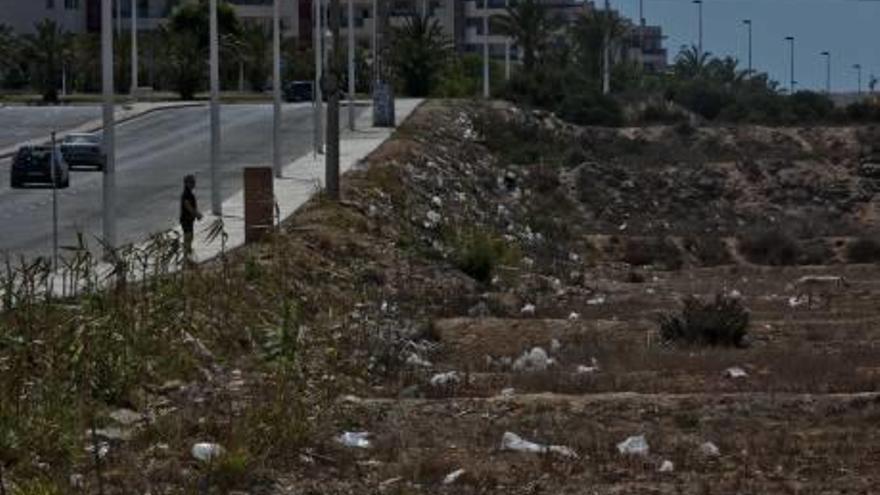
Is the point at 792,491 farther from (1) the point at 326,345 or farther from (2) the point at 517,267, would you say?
(2) the point at 517,267

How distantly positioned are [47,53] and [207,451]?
4004 inches

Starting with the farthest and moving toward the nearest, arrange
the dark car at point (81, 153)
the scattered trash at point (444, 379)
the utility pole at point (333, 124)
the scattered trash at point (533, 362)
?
the dark car at point (81, 153) → the utility pole at point (333, 124) → the scattered trash at point (533, 362) → the scattered trash at point (444, 379)

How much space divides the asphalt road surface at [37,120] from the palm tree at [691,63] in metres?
78.1

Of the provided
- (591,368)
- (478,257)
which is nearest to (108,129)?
→ (591,368)

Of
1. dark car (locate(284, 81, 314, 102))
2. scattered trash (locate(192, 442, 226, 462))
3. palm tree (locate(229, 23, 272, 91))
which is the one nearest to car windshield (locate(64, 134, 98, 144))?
dark car (locate(284, 81, 314, 102))

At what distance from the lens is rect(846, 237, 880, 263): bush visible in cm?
5566

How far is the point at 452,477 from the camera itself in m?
13.7

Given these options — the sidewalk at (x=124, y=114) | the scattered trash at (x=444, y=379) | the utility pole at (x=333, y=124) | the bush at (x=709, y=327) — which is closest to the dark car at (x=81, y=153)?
the sidewalk at (x=124, y=114)

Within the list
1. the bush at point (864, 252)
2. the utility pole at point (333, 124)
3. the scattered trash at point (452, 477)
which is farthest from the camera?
the bush at point (864, 252)

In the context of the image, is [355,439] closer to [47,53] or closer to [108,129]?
[108,129]

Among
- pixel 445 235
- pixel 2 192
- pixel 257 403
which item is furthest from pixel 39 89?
pixel 257 403

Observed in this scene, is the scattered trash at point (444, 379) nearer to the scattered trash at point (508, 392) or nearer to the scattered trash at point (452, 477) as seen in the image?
the scattered trash at point (508, 392)

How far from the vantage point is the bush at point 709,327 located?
87.4 feet

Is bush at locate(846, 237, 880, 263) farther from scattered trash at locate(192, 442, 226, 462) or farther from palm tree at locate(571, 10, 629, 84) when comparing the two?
palm tree at locate(571, 10, 629, 84)
